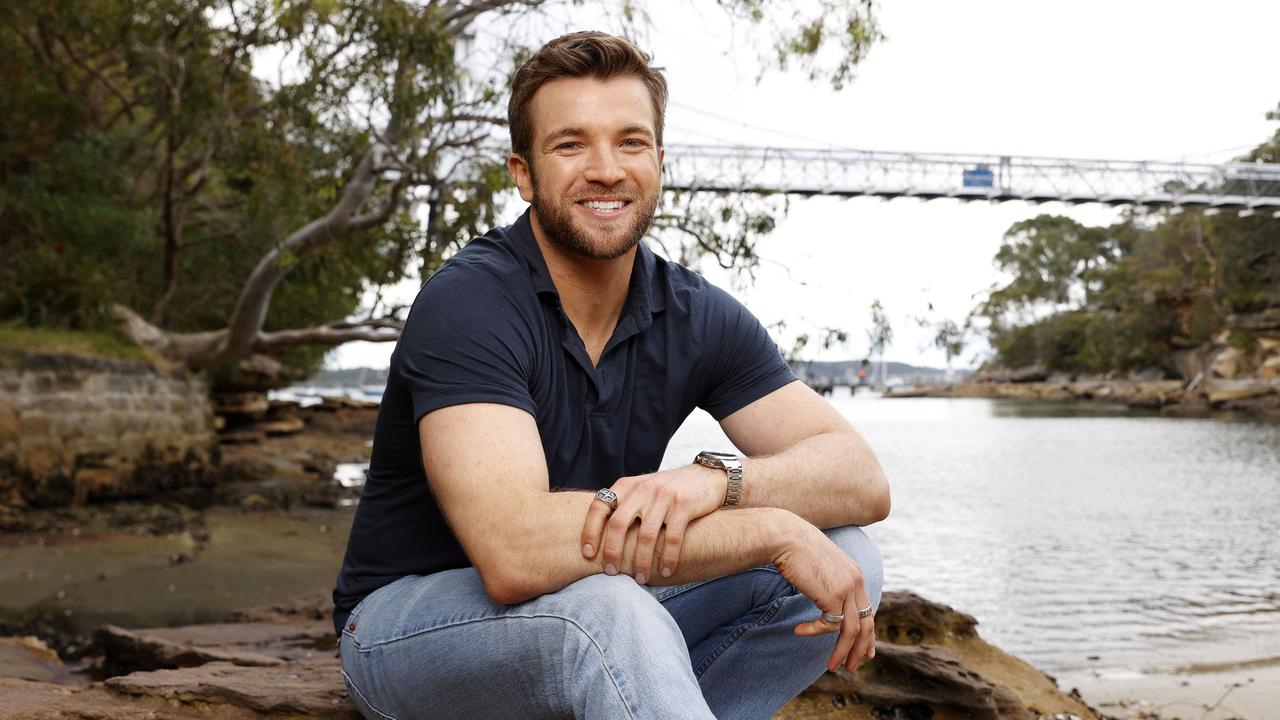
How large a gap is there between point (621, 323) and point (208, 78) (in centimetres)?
856

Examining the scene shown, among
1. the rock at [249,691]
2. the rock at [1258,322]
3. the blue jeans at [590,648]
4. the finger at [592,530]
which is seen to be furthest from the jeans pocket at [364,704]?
the rock at [1258,322]

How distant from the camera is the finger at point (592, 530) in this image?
1.50 metres

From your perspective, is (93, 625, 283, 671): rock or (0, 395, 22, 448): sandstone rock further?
(0, 395, 22, 448): sandstone rock

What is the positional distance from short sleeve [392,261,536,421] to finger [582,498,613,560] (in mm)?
214

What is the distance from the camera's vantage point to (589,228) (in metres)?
1.93

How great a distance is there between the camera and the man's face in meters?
1.93

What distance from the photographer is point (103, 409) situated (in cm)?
850

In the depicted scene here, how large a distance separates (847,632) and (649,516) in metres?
0.43

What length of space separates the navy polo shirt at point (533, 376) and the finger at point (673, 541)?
0.27 meters

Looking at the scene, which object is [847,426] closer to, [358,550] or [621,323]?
[621,323]

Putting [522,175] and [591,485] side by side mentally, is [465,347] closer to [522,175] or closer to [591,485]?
[591,485]

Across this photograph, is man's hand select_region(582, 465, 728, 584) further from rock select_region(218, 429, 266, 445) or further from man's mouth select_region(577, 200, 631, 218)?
rock select_region(218, 429, 266, 445)

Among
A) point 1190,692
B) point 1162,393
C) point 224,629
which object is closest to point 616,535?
point 224,629

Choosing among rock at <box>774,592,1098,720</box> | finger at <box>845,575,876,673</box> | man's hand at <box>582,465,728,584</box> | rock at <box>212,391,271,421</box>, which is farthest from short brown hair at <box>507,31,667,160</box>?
rock at <box>212,391,271,421</box>
